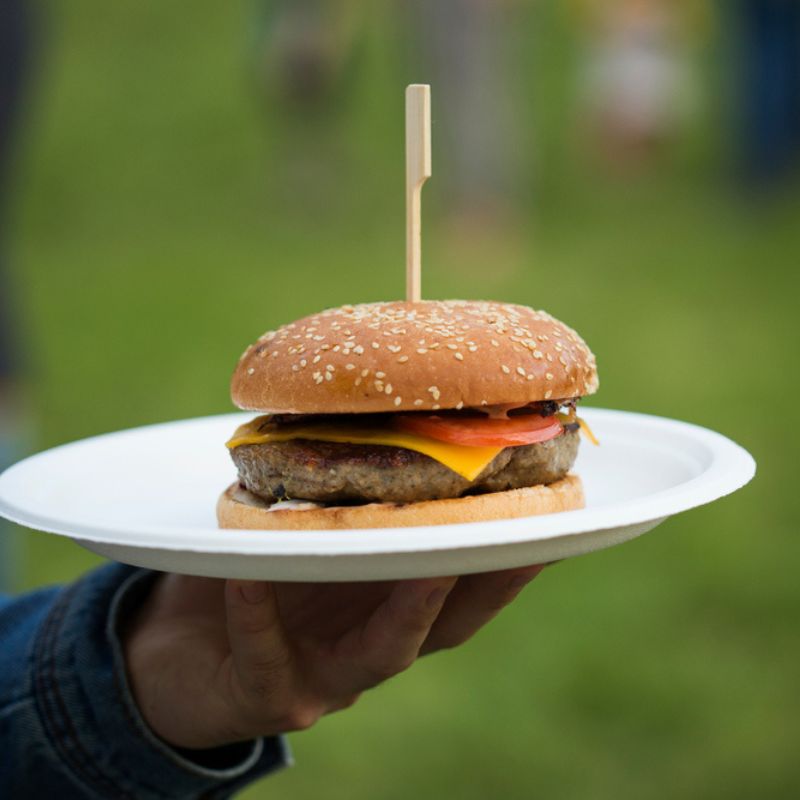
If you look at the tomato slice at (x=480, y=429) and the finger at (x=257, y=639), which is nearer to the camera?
the finger at (x=257, y=639)

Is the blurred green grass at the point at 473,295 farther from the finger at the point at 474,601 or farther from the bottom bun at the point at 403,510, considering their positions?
the finger at the point at 474,601

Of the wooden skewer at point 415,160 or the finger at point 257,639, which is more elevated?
the wooden skewer at point 415,160

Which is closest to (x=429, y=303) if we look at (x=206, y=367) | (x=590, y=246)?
(x=206, y=367)

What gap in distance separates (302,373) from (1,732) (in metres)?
0.95

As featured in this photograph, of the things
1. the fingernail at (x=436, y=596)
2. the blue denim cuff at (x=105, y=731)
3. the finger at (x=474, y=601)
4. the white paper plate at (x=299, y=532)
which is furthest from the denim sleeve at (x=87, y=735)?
the fingernail at (x=436, y=596)

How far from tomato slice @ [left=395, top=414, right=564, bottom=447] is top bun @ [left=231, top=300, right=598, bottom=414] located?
0.04 m

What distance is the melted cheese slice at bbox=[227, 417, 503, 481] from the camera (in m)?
2.41

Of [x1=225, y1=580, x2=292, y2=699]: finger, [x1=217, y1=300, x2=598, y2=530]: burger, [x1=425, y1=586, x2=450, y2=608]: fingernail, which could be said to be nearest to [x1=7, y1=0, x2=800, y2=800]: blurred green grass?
[x1=217, y1=300, x2=598, y2=530]: burger

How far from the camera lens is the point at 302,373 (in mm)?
2543

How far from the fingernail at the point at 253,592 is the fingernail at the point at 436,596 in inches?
11.1

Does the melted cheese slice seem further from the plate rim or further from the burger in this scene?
the plate rim

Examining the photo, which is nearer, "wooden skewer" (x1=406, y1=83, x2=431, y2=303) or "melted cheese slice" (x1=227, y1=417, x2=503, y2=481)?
"melted cheese slice" (x1=227, y1=417, x2=503, y2=481)

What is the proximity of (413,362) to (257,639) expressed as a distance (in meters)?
0.67

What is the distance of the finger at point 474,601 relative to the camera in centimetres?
216
